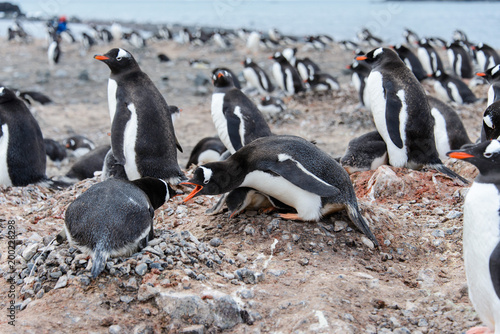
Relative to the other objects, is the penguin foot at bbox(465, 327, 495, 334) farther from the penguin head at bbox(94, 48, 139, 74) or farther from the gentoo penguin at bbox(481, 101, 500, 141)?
the penguin head at bbox(94, 48, 139, 74)

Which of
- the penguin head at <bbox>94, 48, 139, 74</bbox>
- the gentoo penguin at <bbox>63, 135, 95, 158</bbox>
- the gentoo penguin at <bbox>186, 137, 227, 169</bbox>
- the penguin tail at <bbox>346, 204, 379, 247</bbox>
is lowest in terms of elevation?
the gentoo penguin at <bbox>63, 135, 95, 158</bbox>

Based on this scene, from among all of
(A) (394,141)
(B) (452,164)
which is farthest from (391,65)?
(B) (452,164)

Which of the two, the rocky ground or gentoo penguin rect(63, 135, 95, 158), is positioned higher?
the rocky ground

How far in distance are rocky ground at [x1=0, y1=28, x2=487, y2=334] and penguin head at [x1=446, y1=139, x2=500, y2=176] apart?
76cm

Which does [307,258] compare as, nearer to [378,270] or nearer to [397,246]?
[378,270]

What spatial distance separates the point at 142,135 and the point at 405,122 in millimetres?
2490

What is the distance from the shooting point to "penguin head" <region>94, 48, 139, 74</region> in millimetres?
4941

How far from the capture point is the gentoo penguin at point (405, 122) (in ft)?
16.6

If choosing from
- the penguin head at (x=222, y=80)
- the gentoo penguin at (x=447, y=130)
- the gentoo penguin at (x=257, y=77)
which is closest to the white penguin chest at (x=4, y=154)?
the penguin head at (x=222, y=80)

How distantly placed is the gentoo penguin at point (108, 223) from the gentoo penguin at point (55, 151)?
17.2 feet

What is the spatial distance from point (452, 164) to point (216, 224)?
348 cm

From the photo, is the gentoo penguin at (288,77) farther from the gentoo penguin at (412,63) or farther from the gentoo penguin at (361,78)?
the gentoo penguin at (412,63)

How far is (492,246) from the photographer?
2.29 m

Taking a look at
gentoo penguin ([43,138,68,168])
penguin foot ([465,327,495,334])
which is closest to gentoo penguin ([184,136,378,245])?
penguin foot ([465,327,495,334])
